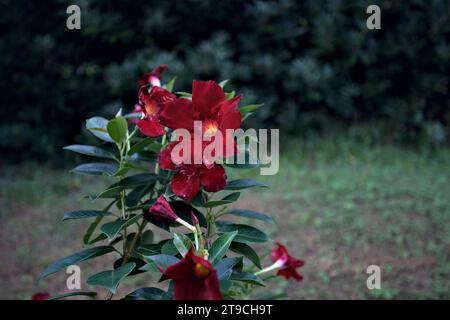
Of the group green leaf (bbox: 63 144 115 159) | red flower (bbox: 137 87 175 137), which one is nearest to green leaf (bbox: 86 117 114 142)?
green leaf (bbox: 63 144 115 159)

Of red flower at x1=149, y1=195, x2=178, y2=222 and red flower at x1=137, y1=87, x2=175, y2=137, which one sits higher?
red flower at x1=137, y1=87, x2=175, y2=137

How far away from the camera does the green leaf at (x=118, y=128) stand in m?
1.41

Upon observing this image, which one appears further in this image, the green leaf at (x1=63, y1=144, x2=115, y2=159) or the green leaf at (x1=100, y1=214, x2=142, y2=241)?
the green leaf at (x1=63, y1=144, x2=115, y2=159)

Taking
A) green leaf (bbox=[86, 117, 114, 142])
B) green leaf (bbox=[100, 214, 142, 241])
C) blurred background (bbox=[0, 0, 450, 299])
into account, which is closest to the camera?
green leaf (bbox=[100, 214, 142, 241])

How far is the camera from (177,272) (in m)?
0.98

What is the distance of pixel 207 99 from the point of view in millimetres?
1182

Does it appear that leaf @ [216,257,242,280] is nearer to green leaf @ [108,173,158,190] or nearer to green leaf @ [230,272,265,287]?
green leaf @ [230,272,265,287]

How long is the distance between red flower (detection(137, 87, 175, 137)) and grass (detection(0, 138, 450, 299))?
82.3 inches

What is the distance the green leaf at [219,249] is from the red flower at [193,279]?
15cm

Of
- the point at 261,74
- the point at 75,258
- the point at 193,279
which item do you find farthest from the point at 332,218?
the point at 193,279

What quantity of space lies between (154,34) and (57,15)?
94 centimetres

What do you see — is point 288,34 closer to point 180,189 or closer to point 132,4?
point 132,4

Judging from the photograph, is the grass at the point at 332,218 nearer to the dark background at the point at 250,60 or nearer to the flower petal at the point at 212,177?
the dark background at the point at 250,60

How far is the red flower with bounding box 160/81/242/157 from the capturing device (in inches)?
46.1
